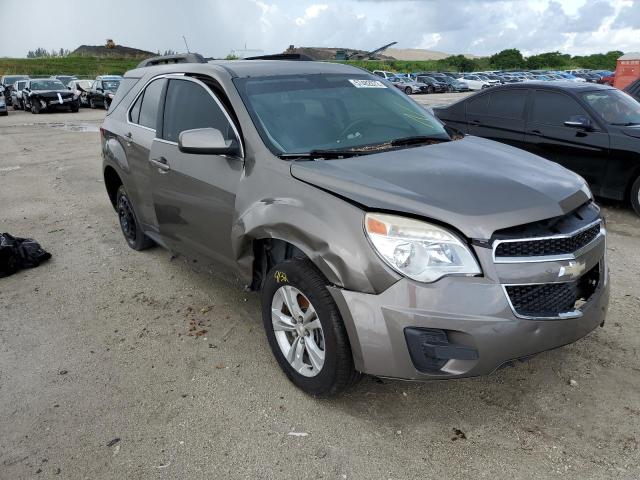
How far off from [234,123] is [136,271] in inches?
89.5

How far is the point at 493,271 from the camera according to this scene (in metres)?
2.45

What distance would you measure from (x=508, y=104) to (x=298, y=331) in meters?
5.76

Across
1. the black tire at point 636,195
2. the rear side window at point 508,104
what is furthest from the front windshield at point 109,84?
the black tire at point 636,195

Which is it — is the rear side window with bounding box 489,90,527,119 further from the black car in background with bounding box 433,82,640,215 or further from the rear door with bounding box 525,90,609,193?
the rear door with bounding box 525,90,609,193

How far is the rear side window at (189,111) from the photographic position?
3654 mm

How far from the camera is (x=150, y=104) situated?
15.1 feet

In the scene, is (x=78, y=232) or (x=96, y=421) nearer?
(x=96, y=421)

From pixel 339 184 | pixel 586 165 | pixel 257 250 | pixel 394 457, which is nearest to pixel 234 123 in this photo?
pixel 257 250

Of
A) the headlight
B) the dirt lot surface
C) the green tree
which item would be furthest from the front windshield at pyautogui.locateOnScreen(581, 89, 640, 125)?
the green tree

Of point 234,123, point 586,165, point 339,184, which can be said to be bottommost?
point 586,165

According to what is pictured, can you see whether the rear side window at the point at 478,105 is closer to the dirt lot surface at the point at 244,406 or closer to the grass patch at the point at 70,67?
the dirt lot surface at the point at 244,406

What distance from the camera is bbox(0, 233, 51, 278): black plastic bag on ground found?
509cm

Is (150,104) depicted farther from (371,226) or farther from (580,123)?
(580,123)

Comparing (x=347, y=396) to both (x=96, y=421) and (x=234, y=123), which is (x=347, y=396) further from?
(x=234, y=123)
